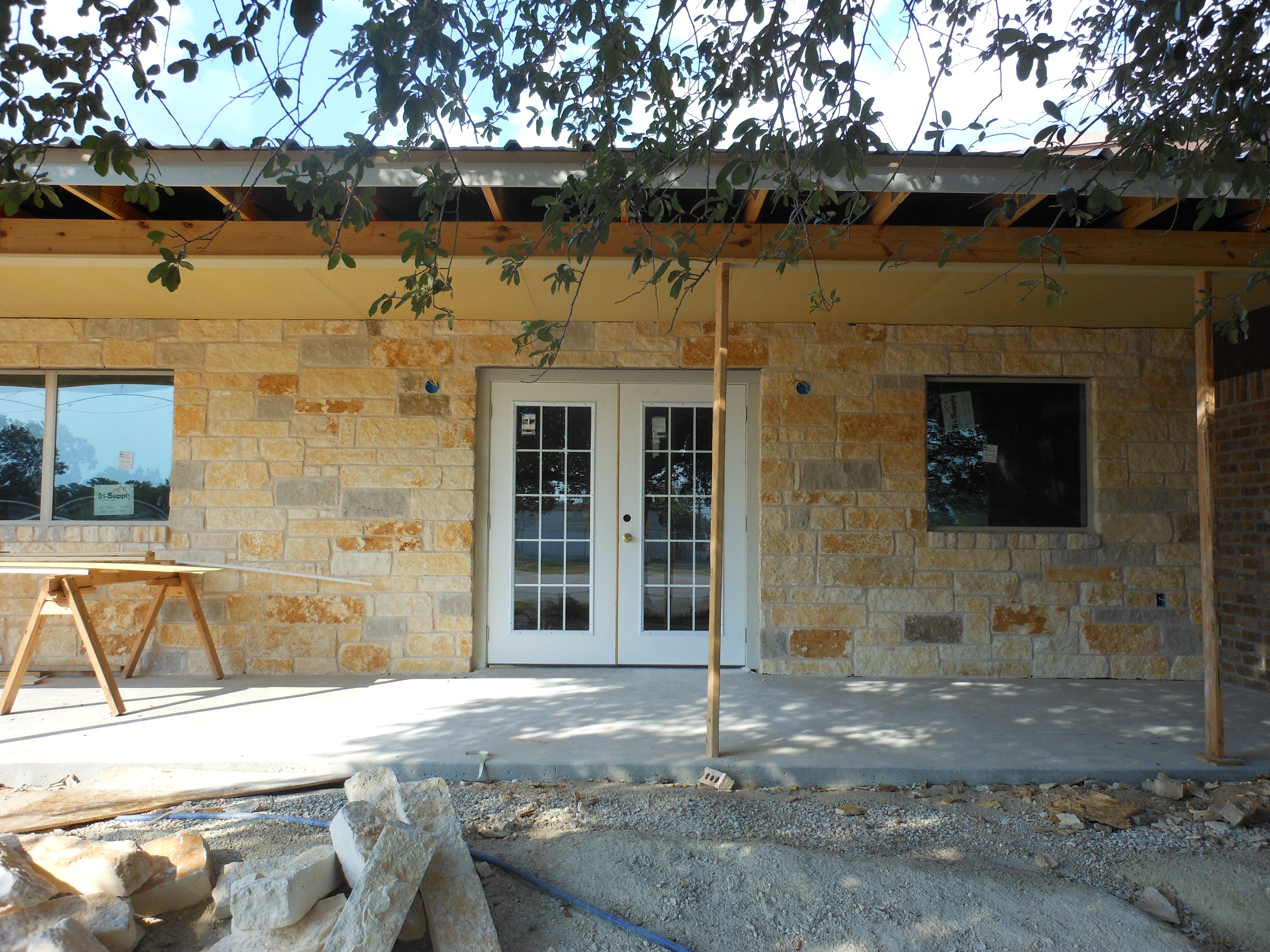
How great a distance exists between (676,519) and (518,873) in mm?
3385

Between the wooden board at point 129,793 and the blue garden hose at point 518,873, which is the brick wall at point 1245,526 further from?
the wooden board at point 129,793

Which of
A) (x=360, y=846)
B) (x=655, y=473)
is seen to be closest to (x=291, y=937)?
(x=360, y=846)

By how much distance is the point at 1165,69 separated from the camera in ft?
9.34

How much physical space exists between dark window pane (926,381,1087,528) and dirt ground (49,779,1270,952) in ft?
8.09

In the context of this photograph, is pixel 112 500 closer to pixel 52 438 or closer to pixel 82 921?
pixel 52 438

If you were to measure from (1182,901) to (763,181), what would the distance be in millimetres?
2992

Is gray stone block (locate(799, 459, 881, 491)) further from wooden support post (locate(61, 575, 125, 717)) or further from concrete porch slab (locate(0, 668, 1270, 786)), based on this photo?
wooden support post (locate(61, 575, 125, 717))

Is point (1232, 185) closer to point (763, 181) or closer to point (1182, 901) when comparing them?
point (763, 181)

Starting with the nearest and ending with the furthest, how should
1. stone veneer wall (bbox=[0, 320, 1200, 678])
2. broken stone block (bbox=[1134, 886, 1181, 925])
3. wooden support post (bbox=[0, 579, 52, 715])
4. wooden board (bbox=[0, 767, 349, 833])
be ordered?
broken stone block (bbox=[1134, 886, 1181, 925])
wooden board (bbox=[0, 767, 349, 833])
wooden support post (bbox=[0, 579, 52, 715])
stone veneer wall (bbox=[0, 320, 1200, 678])

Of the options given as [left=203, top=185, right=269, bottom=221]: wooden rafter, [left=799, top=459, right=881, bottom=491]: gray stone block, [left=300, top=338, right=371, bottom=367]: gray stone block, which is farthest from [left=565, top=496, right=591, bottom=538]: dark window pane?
[left=203, top=185, right=269, bottom=221]: wooden rafter

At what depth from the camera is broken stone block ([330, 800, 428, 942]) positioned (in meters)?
2.38

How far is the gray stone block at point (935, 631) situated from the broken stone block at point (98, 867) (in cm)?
468

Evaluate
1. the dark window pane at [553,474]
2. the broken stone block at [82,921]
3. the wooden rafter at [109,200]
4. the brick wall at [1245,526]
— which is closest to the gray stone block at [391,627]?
the dark window pane at [553,474]

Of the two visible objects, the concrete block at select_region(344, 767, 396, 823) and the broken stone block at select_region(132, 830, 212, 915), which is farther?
the concrete block at select_region(344, 767, 396, 823)
